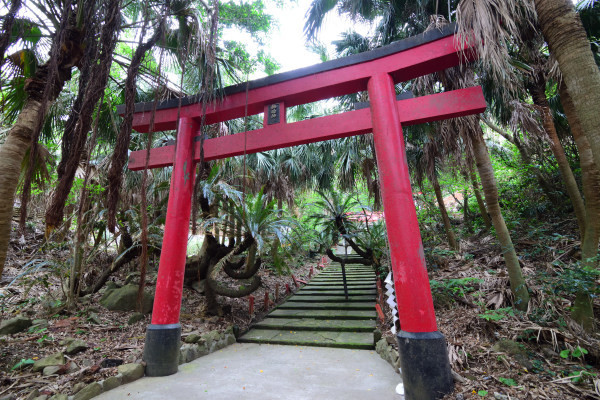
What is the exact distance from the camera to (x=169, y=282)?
3.89m

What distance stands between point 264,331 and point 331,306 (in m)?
1.88

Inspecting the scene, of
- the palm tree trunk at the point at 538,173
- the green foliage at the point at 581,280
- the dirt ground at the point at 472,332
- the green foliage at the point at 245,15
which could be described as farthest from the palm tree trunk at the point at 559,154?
the green foliage at the point at 245,15

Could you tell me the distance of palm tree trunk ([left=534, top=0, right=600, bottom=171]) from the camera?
7.14 feet

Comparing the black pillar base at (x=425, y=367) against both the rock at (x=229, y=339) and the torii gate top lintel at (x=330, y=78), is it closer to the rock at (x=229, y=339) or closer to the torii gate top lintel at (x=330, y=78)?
the torii gate top lintel at (x=330, y=78)

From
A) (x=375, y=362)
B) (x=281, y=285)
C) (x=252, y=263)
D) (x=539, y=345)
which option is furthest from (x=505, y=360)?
(x=281, y=285)

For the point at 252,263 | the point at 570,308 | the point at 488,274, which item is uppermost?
the point at 252,263

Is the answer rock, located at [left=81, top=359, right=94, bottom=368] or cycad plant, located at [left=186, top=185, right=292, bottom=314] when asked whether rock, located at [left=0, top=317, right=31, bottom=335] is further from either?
cycad plant, located at [left=186, top=185, right=292, bottom=314]

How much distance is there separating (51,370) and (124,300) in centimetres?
231

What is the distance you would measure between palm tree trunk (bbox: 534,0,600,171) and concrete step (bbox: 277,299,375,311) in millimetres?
5451

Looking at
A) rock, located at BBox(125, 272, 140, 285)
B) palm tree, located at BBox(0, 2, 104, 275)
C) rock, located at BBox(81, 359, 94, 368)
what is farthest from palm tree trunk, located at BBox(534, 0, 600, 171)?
rock, located at BBox(125, 272, 140, 285)

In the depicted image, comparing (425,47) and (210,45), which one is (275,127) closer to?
(210,45)

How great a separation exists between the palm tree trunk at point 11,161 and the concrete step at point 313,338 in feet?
13.2

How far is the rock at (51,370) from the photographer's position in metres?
3.11

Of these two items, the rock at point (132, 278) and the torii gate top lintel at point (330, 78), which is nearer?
the torii gate top lintel at point (330, 78)
